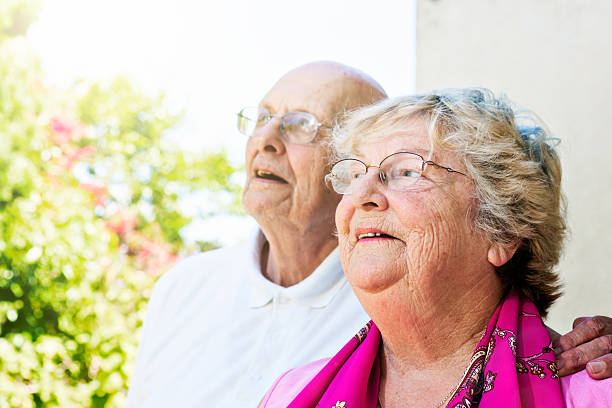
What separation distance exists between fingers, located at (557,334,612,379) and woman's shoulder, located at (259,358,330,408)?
0.76 metres

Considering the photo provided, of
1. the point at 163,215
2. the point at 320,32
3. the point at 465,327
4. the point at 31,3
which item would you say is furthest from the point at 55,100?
the point at 465,327

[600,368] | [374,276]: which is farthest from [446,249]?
[600,368]

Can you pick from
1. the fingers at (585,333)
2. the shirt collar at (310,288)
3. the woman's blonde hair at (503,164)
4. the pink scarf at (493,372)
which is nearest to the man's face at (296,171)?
the shirt collar at (310,288)

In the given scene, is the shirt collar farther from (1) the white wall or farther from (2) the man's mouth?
(1) the white wall

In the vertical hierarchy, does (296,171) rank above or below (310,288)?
above

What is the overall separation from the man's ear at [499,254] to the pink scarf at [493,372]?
11cm

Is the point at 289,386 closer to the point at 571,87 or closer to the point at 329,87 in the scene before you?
the point at 329,87

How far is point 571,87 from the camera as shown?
2.88m

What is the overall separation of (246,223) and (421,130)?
26.1 ft

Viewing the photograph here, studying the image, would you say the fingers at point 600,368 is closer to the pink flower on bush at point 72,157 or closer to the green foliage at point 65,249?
the green foliage at point 65,249

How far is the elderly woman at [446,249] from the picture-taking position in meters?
1.65

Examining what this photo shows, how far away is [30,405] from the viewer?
4.73 m

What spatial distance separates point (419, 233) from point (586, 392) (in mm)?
546

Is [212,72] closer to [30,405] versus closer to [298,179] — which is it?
[30,405]
